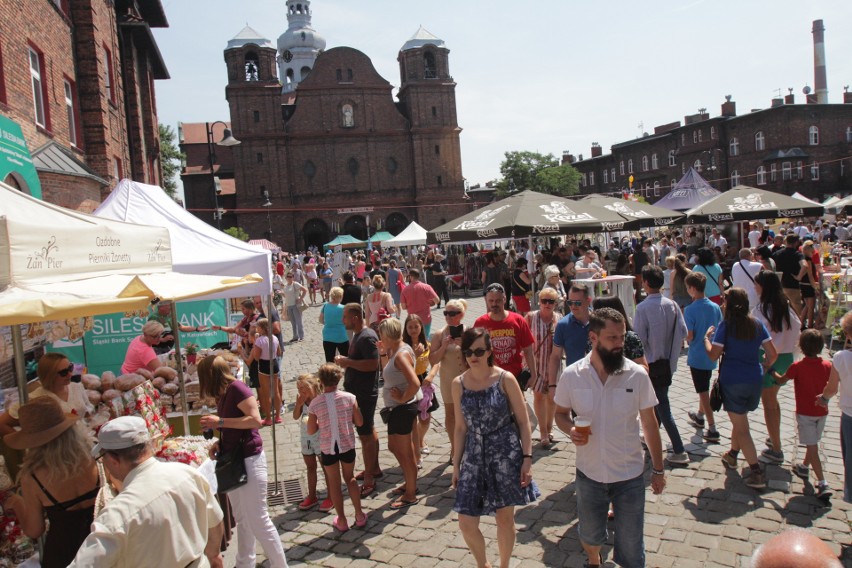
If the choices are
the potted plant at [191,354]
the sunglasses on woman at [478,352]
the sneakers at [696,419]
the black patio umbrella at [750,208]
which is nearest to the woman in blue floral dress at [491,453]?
the sunglasses on woman at [478,352]

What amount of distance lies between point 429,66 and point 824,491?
55295mm

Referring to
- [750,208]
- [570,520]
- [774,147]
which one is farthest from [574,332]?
[774,147]

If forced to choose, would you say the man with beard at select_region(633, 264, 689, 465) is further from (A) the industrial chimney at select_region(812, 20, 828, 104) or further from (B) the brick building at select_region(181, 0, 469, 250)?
(A) the industrial chimney at select_region(812, 20, 828, 104)

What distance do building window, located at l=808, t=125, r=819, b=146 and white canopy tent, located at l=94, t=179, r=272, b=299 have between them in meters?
58.5

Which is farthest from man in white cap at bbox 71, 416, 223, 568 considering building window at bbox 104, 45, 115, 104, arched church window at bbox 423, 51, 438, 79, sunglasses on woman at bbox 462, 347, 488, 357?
arched church window at bbox 423, 51, 438, 79

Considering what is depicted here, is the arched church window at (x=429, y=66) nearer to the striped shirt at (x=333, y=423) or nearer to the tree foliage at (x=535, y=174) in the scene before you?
the tree foliage at (x=535, y=174)

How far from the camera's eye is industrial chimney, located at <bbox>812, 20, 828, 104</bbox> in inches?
2359

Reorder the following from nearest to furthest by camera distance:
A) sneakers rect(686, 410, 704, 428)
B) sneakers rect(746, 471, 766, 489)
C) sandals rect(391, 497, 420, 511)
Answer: sneakers rect(746, 471, 766, 489), sandals rect(391, 497, 420, 511), sneakers rect(686, 410, 704, 428)

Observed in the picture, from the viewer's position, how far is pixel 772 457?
5.86m

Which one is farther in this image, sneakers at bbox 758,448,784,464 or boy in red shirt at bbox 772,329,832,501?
sneakers at bbox 758,448,784,464

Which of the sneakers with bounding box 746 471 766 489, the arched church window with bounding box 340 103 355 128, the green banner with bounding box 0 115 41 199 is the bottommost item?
the sneakers with bounding box 746 471 766 489

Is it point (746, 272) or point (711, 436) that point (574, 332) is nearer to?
point (711, 436)

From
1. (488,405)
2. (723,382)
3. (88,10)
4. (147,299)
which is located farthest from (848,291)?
(88,10)

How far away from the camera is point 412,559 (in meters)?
4.69
